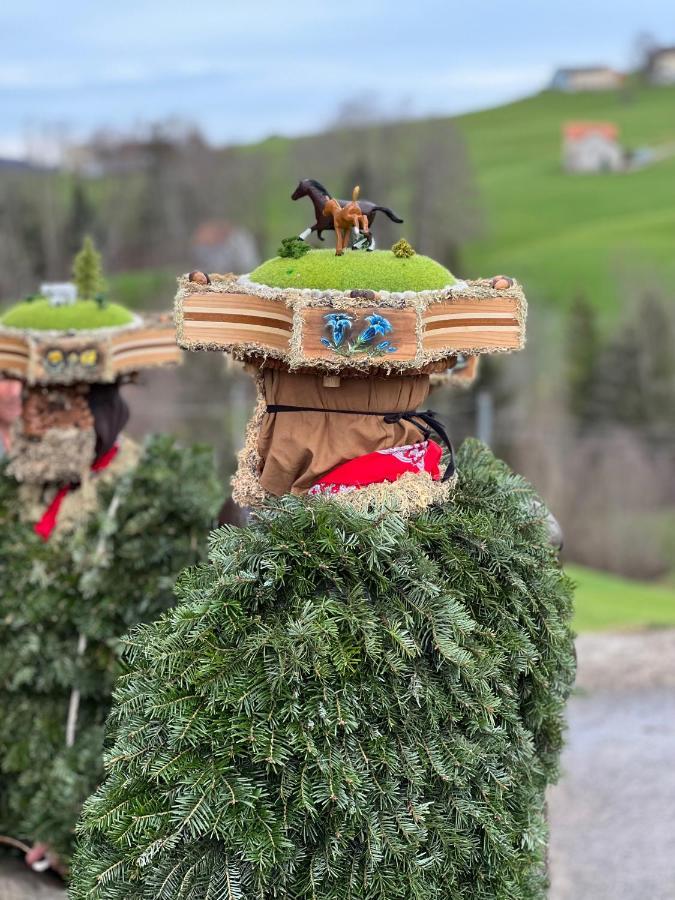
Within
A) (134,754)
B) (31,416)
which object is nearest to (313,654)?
(134,754)

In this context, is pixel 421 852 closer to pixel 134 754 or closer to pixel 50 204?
pixel 134 754

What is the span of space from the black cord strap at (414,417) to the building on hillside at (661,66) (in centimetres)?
4416

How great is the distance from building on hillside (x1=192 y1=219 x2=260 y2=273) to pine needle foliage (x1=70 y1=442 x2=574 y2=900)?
1955 centimetres

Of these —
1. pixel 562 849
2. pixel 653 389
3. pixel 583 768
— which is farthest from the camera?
pixel 653 389

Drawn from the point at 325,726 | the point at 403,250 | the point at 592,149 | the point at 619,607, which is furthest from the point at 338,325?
the point at 592,149

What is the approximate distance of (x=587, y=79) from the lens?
45.1 m

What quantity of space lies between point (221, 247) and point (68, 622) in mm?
19122

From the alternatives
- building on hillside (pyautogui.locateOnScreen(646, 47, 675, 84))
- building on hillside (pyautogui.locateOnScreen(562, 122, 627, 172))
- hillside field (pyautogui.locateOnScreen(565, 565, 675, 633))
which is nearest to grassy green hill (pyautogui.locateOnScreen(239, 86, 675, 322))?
building on hillside (pyautogui.locateOnScreen(562, 122, 627, 172))

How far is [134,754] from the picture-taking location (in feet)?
7.30

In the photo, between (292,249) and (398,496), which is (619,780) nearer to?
(398,496)

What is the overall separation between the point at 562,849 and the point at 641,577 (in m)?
9.60

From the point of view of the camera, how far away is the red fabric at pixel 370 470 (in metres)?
2.46

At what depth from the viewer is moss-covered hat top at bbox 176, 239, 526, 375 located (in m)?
2.34

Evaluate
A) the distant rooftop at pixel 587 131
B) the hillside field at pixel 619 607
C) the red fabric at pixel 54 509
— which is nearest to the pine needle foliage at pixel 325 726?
the red fabric at pixel 54 509
